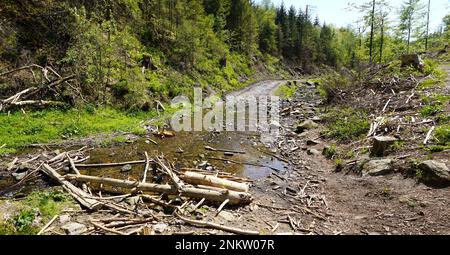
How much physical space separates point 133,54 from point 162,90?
450cm

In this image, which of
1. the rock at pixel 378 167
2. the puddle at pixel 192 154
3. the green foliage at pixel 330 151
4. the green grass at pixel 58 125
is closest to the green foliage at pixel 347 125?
the green foliage at pixel 330 151

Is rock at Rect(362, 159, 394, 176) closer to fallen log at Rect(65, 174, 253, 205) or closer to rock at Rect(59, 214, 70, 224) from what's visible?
fallen log at Rect(65, 174, 253, 205)

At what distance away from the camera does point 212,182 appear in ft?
30.9

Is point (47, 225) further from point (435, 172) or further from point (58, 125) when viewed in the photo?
point (435, 172)

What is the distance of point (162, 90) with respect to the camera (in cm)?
2503

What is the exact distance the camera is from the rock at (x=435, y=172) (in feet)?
27.7

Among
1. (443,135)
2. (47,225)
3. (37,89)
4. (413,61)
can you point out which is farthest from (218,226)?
(413,61)

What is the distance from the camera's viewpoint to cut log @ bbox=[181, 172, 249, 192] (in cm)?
931

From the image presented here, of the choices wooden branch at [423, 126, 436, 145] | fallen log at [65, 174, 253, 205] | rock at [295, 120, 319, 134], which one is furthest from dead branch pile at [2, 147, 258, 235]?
rock at [295, 120, 319, 134]

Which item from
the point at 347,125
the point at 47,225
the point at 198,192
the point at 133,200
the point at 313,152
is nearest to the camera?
the point at 47,225

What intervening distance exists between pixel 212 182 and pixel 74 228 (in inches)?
164

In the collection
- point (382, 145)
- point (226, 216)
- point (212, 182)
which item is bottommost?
point (226, 216)
